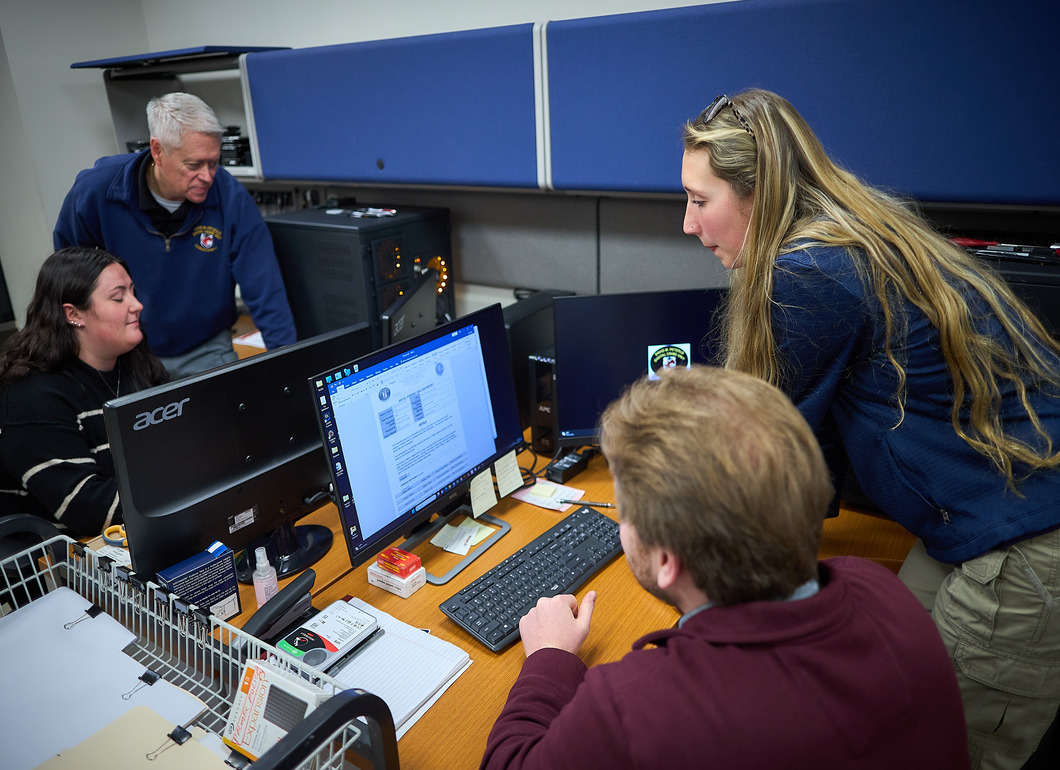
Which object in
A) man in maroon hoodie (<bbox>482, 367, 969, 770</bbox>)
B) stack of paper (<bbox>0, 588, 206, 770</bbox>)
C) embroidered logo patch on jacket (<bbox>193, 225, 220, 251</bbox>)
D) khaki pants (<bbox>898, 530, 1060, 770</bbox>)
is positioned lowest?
khaki pants (<bbox>898, 530, 1060, 770</bbox>)

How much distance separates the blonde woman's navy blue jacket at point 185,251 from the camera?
2.24m

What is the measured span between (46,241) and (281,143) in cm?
150

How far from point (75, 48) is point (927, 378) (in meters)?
3.68

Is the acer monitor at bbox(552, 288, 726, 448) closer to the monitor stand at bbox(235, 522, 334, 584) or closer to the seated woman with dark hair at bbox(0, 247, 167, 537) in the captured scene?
the monitor stand at bbox(235, 522, 334, 584)

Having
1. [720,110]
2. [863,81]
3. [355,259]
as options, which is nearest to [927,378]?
[720,110]

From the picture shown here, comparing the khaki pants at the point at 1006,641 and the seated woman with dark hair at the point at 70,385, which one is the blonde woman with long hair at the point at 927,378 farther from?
the seated woman with dark hair at the point at 70,385

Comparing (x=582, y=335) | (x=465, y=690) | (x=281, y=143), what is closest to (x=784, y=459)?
(x=465, y=690)

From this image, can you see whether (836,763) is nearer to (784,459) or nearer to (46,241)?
(784,459)

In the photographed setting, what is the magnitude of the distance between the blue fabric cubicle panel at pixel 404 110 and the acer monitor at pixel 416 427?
2.79 ft

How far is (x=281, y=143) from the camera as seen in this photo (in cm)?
259

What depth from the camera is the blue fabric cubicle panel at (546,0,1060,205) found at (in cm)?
145

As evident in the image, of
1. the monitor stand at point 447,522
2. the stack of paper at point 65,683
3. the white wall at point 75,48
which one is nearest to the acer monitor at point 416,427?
the monitor stand at point 447,522

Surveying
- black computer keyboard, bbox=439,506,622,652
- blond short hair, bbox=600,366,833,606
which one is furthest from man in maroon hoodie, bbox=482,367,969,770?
black computer keyboard, bbox=439,506,622,652

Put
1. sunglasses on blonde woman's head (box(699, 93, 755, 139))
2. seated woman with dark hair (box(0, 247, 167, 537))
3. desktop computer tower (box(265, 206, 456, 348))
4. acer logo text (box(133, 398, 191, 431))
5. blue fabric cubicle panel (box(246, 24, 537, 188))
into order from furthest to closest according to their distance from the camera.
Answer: desktop computer tower (box(265, 206, 456, 348))
blue fabric cubicle panel (box(246, 24, 537, 188))
seated woman with dark hair (box(0, 247, 167, 537))
sunglasses on blonde woman's head (box(699, 93, 755, 139))
acer logo text (box(133, 398, 191, 431))
